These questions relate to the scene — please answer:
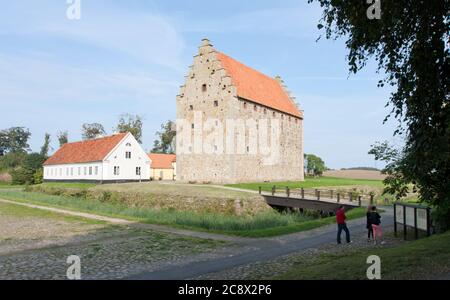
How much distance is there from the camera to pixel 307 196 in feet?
100

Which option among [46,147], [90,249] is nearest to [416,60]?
[90,249]

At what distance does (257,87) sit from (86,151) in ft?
90.0

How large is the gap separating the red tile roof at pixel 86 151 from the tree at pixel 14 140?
5825 centimetres

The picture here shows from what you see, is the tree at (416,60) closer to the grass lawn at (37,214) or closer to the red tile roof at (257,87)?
the grass lawn at (37,214)

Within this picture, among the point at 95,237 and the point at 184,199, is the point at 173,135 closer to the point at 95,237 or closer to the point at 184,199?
the point at 184,199

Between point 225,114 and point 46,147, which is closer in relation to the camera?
point 225,114

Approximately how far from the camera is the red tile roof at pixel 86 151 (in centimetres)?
5406

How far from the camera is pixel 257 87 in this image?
51531mm

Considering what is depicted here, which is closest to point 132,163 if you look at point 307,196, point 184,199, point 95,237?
point 184,199

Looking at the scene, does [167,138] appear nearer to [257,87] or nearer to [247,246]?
[257,87]

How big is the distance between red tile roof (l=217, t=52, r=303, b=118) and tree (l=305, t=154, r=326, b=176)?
37.0m

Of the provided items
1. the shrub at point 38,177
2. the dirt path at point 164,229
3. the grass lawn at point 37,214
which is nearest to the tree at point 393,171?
the dirt path at point 164,229

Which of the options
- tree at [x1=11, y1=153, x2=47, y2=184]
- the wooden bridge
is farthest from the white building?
the wooden bridge

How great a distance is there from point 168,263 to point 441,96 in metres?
8.37
